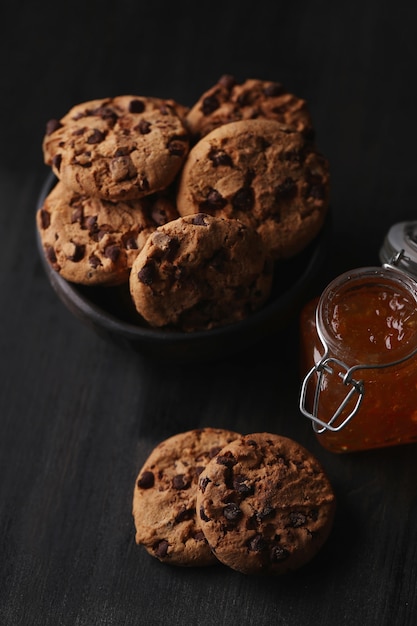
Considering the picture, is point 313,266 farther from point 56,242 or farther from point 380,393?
point 56,242

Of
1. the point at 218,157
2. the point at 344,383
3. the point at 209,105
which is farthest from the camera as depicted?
the point at 209,105

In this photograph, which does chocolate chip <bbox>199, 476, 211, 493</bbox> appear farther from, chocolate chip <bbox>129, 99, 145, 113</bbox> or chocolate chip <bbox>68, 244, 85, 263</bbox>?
chocolate chip <bbox>129, 99, 145, 113</bbox>

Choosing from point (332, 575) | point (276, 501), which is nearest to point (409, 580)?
point (332, 575)

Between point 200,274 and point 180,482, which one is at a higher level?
point 200,274

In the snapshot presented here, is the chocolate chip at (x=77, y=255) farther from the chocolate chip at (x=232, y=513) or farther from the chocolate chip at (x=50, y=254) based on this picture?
the chocolate chip at (x=232, y=513)

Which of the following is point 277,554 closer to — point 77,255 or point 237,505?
point 237,505

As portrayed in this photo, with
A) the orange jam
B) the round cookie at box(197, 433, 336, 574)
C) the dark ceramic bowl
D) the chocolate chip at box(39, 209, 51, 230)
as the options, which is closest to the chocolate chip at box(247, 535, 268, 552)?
the round cookie at box(197, 433, 336, 574)

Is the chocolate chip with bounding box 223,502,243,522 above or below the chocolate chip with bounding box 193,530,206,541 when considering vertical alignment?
above

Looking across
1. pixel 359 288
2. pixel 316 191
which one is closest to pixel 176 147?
pixel 316 191
